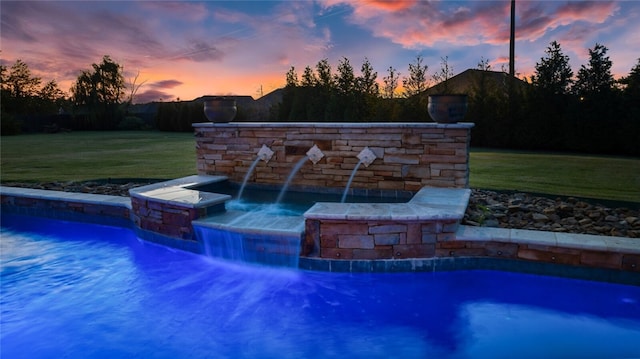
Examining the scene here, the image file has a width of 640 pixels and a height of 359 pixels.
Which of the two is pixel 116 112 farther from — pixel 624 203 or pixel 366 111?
pixel 624 203

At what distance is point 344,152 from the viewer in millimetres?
6102

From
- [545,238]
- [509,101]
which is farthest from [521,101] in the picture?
[545,238]

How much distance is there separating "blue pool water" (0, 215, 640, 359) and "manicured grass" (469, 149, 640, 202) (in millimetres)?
2992

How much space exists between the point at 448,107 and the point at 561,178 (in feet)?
11.1

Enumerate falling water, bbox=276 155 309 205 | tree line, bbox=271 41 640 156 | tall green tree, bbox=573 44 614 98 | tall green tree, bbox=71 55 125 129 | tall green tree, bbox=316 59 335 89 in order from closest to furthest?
falling water, bbox=276 155 309 205
tree line, bbox=271 41 640 156
tall green tree, bbox=573 44 614 98
tall green tree, bbox=316 59 335 89
tall green tree, bbox=71 55 125 129

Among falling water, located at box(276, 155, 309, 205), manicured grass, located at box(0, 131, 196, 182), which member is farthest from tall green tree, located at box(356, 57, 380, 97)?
falling water, located at box(276, 155, 309, 205)

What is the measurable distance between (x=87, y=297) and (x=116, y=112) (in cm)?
2625

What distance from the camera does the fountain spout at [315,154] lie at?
6250 mm

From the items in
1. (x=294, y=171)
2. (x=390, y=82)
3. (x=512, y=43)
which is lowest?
(x=294, y=171)

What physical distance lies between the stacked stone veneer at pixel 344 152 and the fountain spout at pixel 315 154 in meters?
0.05

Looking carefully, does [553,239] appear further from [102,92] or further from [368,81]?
[102,92]

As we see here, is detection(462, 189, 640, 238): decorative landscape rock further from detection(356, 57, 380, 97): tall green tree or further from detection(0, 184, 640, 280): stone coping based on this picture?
detection(356, 57, 380, 97): tall green tree

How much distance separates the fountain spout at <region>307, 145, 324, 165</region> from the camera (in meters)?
6.25

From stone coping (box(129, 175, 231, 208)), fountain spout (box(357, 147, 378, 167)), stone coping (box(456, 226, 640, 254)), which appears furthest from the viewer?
fountain spout (box(357, 147, 378, 167))
